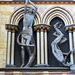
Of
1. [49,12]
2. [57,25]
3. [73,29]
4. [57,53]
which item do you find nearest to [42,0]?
[49,12]

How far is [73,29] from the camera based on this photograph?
7.86 m

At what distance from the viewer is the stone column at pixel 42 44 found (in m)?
7.58

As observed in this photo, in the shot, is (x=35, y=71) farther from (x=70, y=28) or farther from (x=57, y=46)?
(x=70, y=28)

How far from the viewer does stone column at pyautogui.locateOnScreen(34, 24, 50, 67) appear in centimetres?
758

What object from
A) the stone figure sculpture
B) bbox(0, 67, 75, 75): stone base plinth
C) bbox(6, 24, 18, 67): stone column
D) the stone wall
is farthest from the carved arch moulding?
bbox(0, 67, 75, 75): stone base plinth

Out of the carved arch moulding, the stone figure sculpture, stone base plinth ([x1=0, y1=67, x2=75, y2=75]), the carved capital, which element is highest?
the carved arch moulding

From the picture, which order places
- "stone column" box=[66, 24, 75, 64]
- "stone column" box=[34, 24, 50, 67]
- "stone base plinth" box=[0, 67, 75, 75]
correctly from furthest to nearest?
"stone column" box=[66, 24, 75, 64] < "stone column" box=[34, 24, 50, 67] < "stone base plinth" box=[0, 67, 75, 75]

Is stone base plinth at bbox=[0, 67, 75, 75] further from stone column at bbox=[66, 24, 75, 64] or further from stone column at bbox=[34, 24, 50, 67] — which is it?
stone column at bbox=[66, 24, 75, 64]

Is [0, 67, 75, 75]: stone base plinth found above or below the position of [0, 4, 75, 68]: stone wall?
below

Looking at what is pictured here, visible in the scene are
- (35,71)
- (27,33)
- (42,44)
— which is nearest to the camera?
(35,71)

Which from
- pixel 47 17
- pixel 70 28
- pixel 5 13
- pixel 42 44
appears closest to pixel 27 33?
pixel 42 44

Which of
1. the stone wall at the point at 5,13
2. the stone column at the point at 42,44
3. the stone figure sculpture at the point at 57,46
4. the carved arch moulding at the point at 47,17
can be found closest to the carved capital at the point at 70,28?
the carved arch moulding at the point at 47,17

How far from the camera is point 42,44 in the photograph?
771 centimetres

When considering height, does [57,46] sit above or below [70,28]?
below
